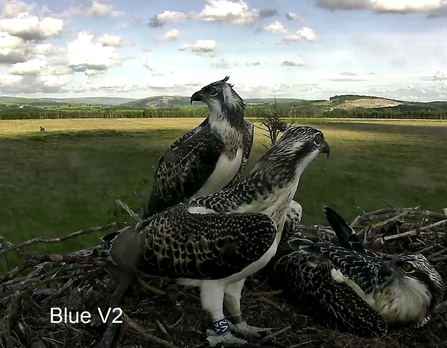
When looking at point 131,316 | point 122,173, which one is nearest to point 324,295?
point 131,316

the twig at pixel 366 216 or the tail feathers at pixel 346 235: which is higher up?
the tail feathers at pixel 346 235

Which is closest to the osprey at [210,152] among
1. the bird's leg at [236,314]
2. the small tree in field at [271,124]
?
the small tree in field at [271,124]

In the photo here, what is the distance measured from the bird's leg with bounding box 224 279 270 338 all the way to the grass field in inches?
184

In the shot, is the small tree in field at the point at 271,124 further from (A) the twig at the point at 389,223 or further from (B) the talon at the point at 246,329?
(B) the talon at the point at 246,329

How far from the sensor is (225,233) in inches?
115

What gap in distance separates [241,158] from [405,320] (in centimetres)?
191

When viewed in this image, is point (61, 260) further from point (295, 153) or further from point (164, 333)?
point (295, 153)

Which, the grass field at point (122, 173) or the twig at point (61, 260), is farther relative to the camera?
the grass field at point (122, 173)

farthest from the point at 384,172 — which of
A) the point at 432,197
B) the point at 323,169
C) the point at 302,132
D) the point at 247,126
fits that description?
the point at 302,132

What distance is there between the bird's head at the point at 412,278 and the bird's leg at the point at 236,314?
3.25 feet

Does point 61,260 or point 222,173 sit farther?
point 222,173

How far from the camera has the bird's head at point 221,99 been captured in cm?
407

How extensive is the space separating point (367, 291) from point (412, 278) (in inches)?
13.1

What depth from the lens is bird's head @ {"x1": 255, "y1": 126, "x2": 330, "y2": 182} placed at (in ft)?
9.87
